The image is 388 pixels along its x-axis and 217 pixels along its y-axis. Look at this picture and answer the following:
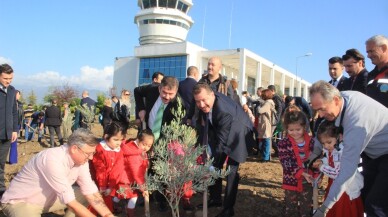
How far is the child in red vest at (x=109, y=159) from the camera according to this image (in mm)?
4562

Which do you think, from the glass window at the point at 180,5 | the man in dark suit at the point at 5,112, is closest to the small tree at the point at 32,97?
the glass window at the point at 180,5

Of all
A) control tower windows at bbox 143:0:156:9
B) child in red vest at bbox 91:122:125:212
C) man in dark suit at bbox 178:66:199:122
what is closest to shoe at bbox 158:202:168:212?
child in red vest at bbox 91:122:125:212

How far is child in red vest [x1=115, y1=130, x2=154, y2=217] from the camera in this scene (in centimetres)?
446

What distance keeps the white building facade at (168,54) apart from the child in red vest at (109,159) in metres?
33.7

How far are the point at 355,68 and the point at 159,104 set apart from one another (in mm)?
2813

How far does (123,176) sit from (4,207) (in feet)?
4.65

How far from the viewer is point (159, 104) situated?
196 inches

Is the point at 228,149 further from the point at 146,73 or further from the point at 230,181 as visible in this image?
the point at 146,73

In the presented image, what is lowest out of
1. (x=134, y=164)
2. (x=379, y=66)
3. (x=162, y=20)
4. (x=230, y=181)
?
(x=230, y=181)

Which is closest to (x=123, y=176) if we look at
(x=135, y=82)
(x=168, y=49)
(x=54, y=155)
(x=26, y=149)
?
(x=54, y=155)

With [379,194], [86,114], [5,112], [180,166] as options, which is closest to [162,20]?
[86,114]

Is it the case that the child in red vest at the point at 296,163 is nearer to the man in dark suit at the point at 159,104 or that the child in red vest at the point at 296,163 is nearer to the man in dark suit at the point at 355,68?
the man in dark suit at the point at 355,68

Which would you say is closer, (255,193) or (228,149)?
(228,149)

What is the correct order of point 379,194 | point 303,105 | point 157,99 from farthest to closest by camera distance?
1. point 303,105
2. point 157,99
3. point 379,194
